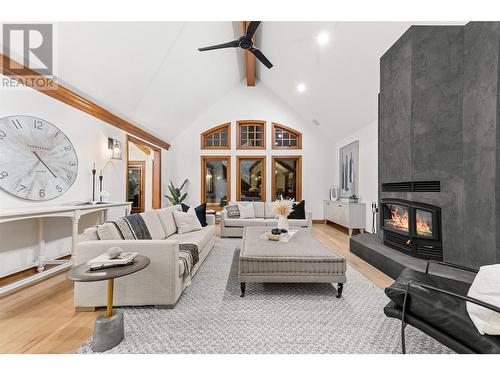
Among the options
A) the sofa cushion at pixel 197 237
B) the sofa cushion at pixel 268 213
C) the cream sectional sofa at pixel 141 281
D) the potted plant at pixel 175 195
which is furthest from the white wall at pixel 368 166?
the potted plant at pixel 175 195

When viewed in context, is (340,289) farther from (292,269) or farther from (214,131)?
(214,131)

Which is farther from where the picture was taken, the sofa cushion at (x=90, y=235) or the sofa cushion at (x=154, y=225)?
the sofa cushion at (x=154, y=225)

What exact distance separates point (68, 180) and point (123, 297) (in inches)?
87.2

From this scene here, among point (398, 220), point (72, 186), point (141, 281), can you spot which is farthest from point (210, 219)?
point (398, 220)

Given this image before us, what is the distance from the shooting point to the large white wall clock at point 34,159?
2648mm

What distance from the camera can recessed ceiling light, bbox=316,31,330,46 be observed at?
3.83m

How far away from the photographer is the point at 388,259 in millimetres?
2959

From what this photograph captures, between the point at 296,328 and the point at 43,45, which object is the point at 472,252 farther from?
the point at 43,45

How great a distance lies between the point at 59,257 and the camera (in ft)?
11.0

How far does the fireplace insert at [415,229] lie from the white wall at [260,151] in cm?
400

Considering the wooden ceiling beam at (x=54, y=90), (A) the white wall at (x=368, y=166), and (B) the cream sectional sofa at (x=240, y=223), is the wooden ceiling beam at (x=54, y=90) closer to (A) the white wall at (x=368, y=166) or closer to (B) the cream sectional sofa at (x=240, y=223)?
(B) the cream sectional sofa at (x=240, y=223)

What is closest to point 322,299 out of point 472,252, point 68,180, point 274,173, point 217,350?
point 217,350

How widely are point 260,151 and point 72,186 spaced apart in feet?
16.3

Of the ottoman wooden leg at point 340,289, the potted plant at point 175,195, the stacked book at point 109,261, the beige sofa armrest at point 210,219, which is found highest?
the potted plant at point 175,195
